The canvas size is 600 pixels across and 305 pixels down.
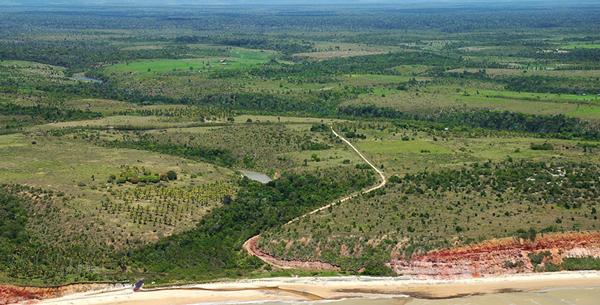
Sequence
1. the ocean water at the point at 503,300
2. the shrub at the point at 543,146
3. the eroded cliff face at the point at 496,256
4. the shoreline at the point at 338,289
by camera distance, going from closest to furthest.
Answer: the shoreline at the point at 338,289, the ocean water at the point at 503,300, the eroded cliff face at the point at 496,256, the shrub at the point at 543,146

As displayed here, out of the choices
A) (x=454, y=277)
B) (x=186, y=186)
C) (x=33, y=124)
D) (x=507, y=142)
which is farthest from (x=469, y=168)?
(x=33, y=124)

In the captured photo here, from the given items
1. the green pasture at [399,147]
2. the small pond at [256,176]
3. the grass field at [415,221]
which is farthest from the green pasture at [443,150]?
the small pond at [256,176]

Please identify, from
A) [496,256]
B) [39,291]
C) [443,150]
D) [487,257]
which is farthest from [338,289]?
[443,150]

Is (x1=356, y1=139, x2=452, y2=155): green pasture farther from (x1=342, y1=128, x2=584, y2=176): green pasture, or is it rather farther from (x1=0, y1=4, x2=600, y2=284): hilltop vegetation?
(x1=0, y1=4, x2=600, y2=284): hilltop vegetation

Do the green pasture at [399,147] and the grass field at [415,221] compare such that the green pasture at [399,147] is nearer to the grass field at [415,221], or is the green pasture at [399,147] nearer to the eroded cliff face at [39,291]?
the grass field at [415,221]

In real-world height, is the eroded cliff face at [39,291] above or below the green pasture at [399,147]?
below

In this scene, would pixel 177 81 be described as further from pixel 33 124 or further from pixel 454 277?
pixel 454 277
